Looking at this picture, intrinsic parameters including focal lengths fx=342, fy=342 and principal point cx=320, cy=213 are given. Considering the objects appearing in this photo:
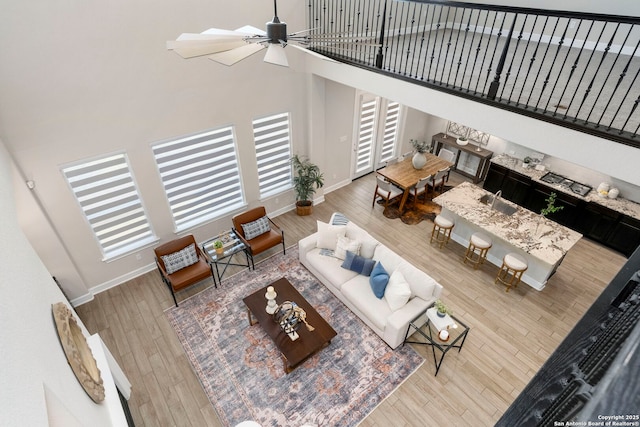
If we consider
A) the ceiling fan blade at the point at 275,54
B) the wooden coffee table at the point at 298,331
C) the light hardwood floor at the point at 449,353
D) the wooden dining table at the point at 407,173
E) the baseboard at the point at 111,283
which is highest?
the ceiling fan blade at the point at 275,54

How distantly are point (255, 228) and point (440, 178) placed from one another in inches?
209

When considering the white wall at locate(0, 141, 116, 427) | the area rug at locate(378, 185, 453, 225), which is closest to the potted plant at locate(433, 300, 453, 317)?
the area rug at locate(378, 185, 453, 225)

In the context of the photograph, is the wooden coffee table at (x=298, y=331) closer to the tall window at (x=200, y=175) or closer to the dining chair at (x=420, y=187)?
the tall window at (x=200, y=175)

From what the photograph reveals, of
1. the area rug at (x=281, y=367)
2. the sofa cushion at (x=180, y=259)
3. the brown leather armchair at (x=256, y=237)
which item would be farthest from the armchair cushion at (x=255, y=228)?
the area rug at (x=281, y=367)

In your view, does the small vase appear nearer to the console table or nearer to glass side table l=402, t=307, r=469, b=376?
the console table

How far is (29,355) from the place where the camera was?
5.97ft

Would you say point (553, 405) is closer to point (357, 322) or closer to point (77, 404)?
point (77, 404)

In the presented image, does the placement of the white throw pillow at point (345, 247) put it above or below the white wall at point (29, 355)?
below

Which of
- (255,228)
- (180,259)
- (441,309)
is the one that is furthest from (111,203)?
(441,309)

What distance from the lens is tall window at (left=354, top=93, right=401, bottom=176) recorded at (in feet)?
29.3

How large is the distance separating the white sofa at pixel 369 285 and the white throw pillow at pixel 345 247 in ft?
0.32

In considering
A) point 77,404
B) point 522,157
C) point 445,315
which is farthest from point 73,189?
point 522,157

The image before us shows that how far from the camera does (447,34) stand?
795 cm

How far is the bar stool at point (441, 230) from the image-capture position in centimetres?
726
